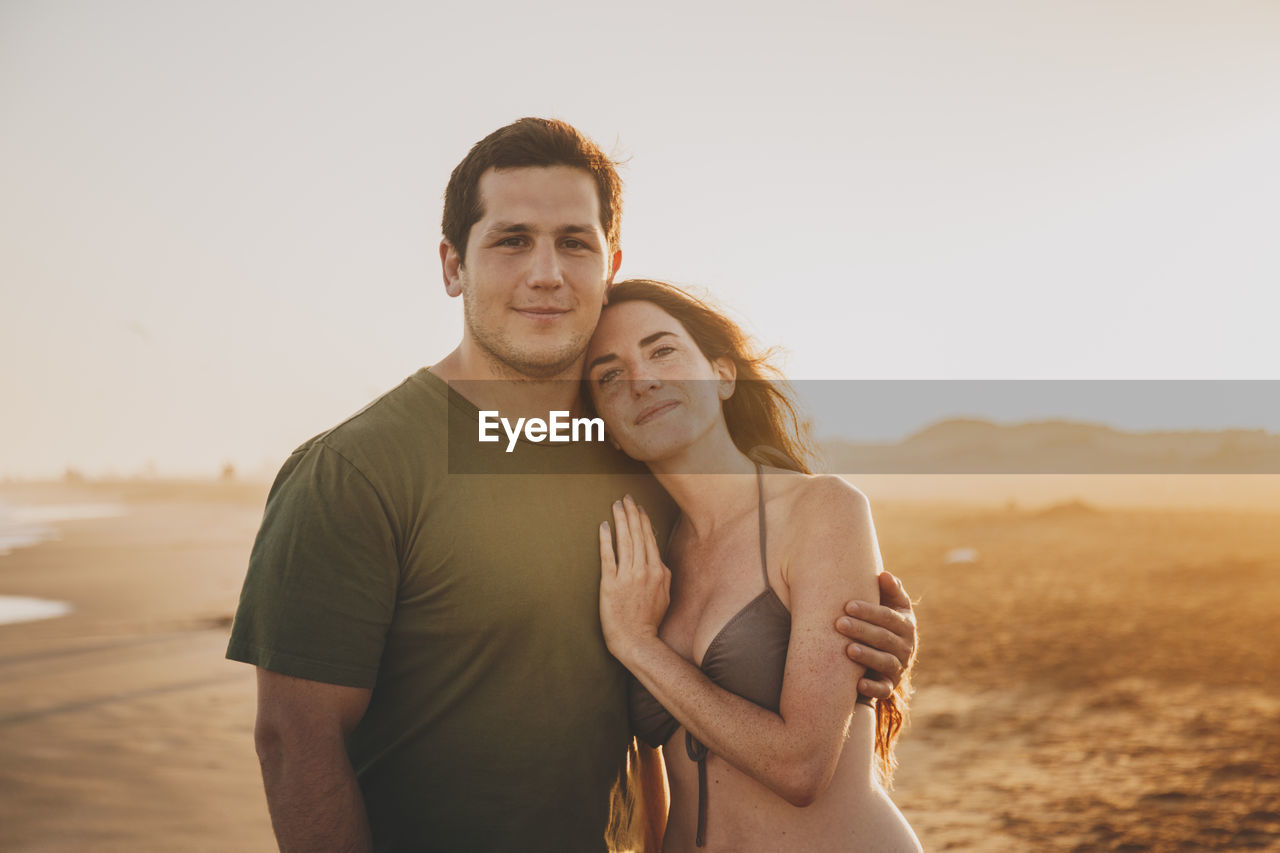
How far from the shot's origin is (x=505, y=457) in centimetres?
299

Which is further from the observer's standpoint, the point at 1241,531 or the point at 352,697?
the point at 1241,531

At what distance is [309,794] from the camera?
2.64 metres

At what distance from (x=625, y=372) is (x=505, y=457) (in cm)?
62

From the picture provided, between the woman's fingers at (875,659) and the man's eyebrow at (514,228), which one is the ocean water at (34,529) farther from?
the woman's fingers at (875,659)

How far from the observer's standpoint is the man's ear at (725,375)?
364 centimetres

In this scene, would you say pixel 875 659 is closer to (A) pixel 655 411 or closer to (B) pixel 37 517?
(A) pixel 655 411

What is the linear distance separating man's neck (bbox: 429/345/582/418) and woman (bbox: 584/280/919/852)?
25 cm

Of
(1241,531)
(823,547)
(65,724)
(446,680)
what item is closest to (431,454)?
(446,680)

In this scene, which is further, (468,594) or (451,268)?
(451,268)

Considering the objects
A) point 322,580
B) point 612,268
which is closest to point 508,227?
point 612,268

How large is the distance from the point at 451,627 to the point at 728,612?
3.01ft

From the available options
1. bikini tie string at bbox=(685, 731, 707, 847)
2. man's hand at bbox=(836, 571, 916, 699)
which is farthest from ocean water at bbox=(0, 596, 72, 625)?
man's hand at bbox=(836, 571, 916, 699)

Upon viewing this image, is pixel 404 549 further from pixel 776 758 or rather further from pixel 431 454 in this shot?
pixel 776 758

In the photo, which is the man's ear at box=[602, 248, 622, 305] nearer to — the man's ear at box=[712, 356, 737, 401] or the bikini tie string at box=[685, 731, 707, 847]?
the man's ear at box=[712, 356, 737, 401]
